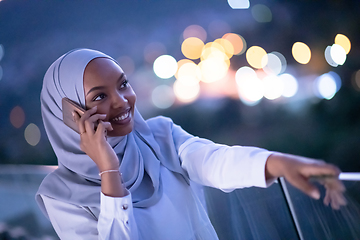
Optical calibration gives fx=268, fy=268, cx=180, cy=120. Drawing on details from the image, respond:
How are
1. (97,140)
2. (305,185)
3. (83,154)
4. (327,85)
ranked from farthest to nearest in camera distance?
(327,85) < (83,154) < (97,140) < (305,185)

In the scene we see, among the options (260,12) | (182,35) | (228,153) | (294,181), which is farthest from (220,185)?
(260,12)

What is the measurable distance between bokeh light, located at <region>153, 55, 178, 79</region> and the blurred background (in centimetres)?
1

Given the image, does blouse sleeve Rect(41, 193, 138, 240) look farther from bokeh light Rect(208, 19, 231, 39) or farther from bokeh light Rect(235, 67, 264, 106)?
bokeh light Rect(235, 67, 264, 106)

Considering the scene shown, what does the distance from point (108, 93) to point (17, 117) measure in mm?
1137

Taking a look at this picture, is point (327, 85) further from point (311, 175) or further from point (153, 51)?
point (311, 175)

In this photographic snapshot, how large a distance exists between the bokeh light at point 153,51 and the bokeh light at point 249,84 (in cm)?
127

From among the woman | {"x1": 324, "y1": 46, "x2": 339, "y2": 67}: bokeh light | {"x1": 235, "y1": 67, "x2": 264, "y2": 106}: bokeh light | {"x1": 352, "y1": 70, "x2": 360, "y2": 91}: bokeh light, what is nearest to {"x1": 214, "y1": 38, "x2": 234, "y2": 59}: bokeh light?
{"x1": 235, "y1": 67, "x2": 264, "y2": 106}: bokeh light

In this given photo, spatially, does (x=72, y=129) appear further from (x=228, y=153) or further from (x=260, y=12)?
(x=260, y=12)

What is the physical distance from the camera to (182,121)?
2.99m

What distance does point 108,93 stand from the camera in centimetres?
73

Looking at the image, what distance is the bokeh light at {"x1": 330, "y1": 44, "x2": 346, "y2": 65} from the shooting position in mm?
3047

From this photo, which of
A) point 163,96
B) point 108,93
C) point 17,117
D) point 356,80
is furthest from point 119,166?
point 356,80

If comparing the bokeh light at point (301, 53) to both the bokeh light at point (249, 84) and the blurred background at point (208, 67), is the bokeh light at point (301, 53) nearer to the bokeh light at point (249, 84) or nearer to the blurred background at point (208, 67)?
the blurred background at point (208, 67)

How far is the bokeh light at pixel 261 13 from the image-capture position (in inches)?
120
